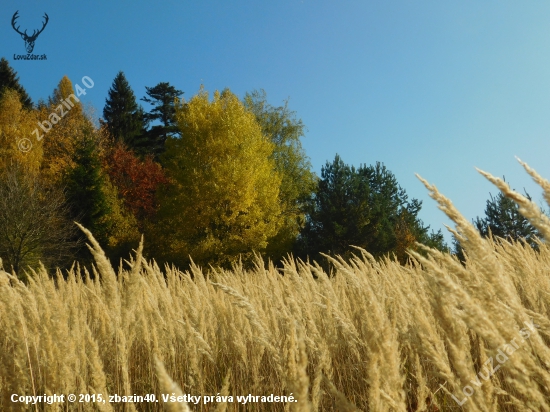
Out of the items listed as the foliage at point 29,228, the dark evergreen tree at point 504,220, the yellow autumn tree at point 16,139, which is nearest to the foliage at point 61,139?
the yellow autumn tree at point 16,139

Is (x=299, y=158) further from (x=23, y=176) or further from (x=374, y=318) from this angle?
(x=374, y=318)

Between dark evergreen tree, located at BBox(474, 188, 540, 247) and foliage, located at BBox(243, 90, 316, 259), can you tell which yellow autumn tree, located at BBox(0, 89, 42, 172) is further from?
dark evergreen tree, located at BBox(474, 188, 540, 247)

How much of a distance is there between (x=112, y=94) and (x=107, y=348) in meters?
43.1

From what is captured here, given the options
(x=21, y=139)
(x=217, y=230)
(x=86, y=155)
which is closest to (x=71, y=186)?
(x=86, y=155)

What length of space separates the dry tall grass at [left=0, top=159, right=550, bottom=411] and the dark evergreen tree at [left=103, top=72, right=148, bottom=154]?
121 ft

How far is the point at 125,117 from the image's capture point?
3916 cm

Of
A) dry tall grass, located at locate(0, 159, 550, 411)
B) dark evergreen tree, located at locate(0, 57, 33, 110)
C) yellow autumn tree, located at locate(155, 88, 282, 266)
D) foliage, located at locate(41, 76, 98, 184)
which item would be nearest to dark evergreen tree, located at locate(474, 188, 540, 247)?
yellow autumn tree, located at locate(155, 88, 282, 266)

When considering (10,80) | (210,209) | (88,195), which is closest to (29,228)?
(88,195)

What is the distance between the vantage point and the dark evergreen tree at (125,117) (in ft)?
126

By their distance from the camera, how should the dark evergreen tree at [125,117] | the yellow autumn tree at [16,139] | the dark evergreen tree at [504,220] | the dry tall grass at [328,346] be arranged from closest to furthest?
the dry tall grass at [328,346]
the dark evergreen tree at [504,220]
the yellow autumn tree at [16,139]
the dark evergreen tree at [125,117]

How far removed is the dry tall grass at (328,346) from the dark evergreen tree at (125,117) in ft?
121

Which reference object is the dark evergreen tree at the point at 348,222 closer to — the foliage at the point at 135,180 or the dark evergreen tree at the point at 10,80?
the foliage at the point at 135,180

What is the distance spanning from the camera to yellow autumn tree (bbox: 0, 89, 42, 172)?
89.4ft

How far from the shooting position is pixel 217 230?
19266 mm
